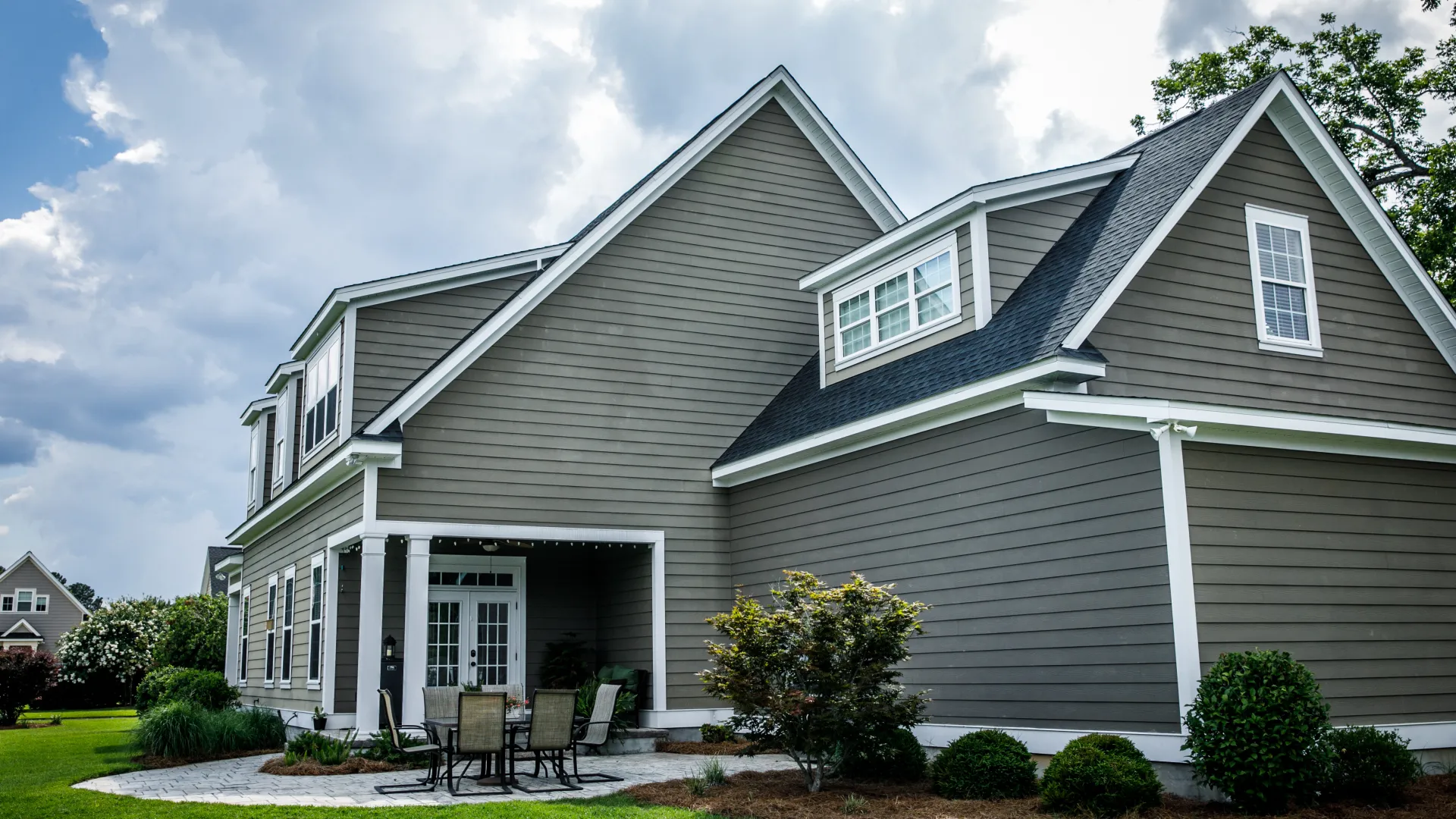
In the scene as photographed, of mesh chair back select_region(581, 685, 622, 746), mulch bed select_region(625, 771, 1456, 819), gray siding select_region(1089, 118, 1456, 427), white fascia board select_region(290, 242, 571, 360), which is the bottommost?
mulch bed select_region(625, 771, 1456, 819)

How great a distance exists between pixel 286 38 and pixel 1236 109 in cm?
1461

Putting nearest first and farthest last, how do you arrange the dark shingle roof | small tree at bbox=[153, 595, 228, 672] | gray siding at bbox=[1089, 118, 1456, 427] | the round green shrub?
1. the round green shrub
2. gray siding at bbox=[1089, 118, 1456, 427]
3. the dark shingle roof
4. small tree at bbox=[153, 595, 228, 672]

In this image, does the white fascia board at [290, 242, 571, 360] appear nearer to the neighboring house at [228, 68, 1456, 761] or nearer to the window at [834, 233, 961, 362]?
the neighboring house at [228, 68, 1456, 761]

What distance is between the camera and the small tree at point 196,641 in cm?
2691

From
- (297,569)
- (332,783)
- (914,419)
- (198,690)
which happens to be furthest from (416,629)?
(914,419)

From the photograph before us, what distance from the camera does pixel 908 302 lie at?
14789 millimetres

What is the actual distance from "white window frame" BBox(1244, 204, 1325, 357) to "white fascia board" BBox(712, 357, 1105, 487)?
2.69 meters

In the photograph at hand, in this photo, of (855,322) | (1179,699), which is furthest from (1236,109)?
(1179,699)

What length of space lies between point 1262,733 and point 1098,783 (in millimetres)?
1290

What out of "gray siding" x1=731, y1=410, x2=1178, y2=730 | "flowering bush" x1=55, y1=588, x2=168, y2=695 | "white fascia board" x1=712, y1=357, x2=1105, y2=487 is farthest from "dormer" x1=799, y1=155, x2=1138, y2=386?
"flowering bush" x1=55, y1=588, x2=168, y2=695

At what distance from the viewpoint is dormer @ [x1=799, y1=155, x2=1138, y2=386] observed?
13.6m

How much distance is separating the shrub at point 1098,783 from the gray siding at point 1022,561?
881 mm

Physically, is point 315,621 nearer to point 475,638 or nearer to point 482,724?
point 475,638

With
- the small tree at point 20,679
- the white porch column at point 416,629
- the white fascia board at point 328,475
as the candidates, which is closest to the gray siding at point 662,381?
the white fascia board at point 328,475
